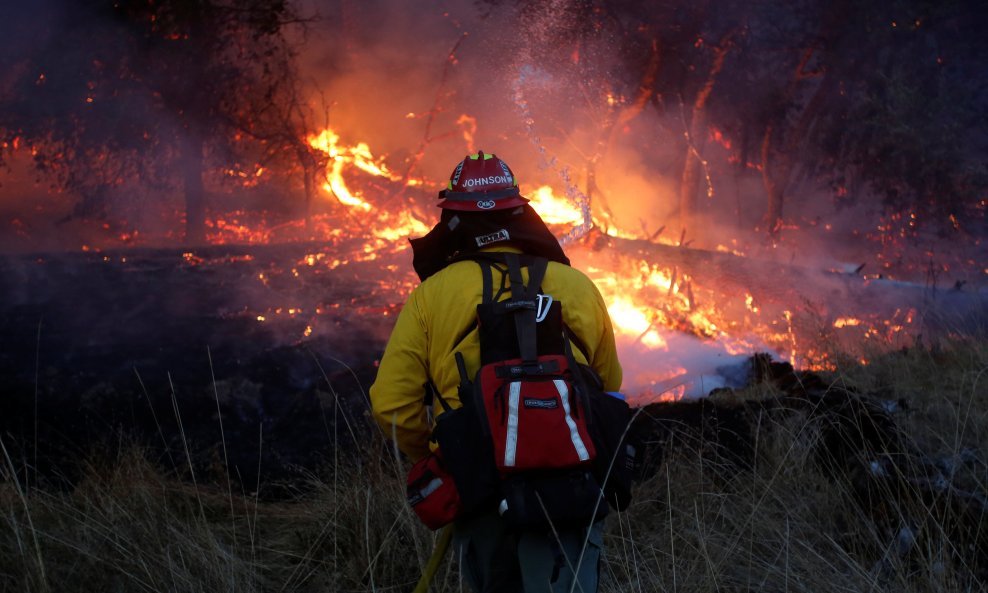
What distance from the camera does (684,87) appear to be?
46.0ft

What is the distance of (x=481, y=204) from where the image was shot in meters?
2.51

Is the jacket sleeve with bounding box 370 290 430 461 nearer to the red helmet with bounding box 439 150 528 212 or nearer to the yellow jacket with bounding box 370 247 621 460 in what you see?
the yellow jacket with bounding box 370 247 621 460

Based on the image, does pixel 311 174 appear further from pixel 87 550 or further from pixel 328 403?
pixel 87 550

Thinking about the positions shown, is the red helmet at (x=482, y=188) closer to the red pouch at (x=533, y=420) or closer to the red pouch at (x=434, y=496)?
the red pouch at (x=533, y=420)

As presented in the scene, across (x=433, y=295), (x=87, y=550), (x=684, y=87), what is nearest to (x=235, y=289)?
(x=87, y=550)

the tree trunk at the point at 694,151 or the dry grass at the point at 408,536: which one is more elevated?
the tree trunk at the point at 694,151

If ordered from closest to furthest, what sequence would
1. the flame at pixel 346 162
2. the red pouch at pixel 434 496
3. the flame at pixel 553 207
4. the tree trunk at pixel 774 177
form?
the red pouch at pixel 434 496 → the flame at pixel 346 162 → the flame at pixel 553 207 → the tree trunk at pixel 774 177

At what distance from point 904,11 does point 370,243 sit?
1035 centimetres

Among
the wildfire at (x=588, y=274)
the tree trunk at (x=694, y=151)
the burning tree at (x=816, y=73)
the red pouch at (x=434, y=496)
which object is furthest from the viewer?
the tree trunk at (x=694, y=151)

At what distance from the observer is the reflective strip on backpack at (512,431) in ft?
6.66

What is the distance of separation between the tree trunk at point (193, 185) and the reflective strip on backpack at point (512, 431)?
A: 9.88m

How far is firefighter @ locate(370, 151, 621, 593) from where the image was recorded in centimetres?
231

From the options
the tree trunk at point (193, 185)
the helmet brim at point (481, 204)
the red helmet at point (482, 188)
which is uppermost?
the tree trunk at point (193, 185)

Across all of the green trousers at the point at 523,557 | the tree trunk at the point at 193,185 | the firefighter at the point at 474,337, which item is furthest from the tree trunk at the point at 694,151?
the green trousers at the point at 523,557
